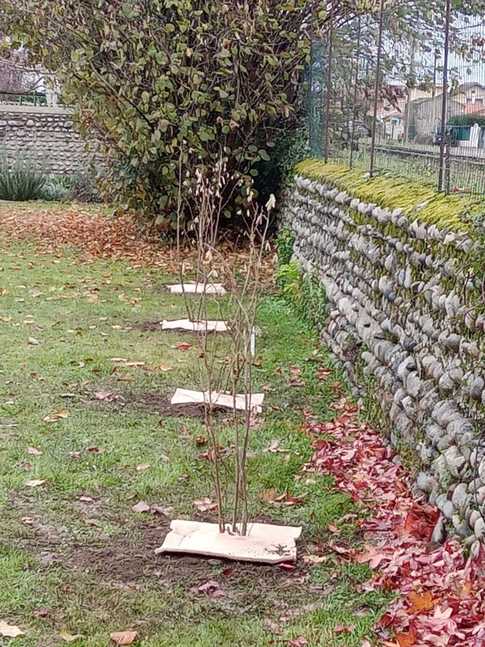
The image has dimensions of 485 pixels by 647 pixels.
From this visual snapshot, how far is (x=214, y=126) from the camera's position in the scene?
11.6 meters

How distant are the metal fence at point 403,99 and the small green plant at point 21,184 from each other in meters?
9.32

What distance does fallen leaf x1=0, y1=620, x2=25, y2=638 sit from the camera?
3149 millimetres

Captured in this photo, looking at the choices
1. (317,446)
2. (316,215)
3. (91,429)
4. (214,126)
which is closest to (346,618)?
(317,446)

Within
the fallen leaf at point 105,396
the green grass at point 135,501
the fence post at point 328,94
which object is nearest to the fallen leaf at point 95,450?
the green grass at point 135,501

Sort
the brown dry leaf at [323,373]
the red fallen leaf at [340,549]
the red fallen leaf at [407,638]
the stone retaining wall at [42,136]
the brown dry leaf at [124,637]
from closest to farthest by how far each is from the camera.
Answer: the red fallen leaf at [407,638], the brown dry leaf at [124,637], the red fallen leaf at [340,549], the brown dry leaf at [323,373], the stone retaining wall at [42,136]

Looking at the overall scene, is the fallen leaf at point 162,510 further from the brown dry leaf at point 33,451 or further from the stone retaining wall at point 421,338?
the stone retaining wall at point 421,338

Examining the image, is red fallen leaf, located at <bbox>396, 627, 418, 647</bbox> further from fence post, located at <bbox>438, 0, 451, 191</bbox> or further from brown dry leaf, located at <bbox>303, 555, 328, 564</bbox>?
fence post, located at <bbox>438, 0, 451, 191</bbox>

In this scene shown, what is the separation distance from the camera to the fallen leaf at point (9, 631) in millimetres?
3149

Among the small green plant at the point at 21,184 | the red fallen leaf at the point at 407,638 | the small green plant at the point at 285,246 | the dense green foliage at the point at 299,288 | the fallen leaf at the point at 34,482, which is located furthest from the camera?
the small green plant at the point at 21,184

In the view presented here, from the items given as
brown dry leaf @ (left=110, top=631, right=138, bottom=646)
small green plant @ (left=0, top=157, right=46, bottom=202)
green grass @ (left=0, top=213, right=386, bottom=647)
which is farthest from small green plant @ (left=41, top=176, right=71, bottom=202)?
brown dry leaf @ (left=110, top=631, right=138, bottom=646)

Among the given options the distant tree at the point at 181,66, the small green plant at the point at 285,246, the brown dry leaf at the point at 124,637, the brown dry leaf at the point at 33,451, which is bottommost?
the brown dry leaf at the point at 33,451

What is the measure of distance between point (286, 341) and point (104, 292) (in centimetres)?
285

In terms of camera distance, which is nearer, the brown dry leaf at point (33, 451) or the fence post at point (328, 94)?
the brown dry leaf at point (33, 451)

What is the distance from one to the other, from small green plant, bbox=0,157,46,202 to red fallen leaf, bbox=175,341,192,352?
1231 cm
